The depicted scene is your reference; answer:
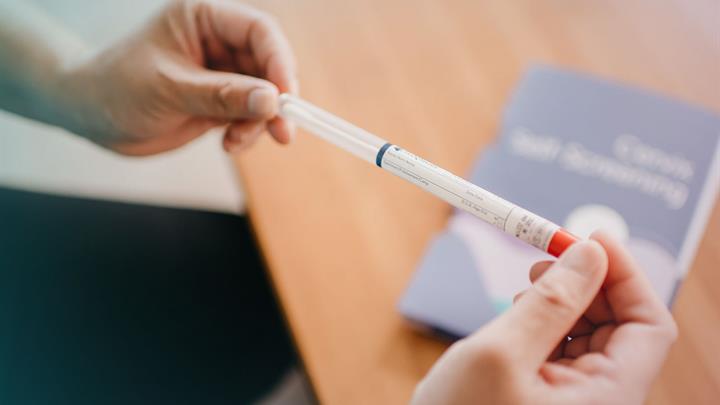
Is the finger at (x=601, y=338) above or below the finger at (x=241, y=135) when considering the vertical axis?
above

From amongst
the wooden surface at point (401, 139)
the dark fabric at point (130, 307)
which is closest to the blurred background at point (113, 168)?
the dark fabric at point (130, 307)

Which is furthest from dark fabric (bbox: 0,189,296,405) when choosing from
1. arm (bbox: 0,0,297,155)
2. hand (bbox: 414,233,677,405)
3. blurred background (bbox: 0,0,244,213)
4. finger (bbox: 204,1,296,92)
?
blurred background (bbox: 0,0,244,213)

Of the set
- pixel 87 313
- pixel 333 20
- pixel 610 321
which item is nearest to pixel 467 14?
pixel 333 20

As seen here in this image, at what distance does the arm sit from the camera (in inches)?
22.7

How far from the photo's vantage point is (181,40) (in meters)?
0.61

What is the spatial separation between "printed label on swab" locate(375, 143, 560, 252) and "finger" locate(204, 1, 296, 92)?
170 mm

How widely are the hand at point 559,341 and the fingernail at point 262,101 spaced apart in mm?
282

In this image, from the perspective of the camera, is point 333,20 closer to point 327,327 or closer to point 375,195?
point 375,195

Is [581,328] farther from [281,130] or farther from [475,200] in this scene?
[281,130]

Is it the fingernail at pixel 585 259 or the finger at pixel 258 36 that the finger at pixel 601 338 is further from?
the finger at pixel 258 36

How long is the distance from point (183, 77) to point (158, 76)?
0.03m

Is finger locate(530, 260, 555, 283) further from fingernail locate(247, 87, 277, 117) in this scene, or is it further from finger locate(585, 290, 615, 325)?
fingernail locate(247, 87, 277, 117)

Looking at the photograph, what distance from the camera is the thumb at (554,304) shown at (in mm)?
355

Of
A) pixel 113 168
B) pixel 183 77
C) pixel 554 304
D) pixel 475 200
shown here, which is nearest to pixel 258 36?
pixel 183 77
